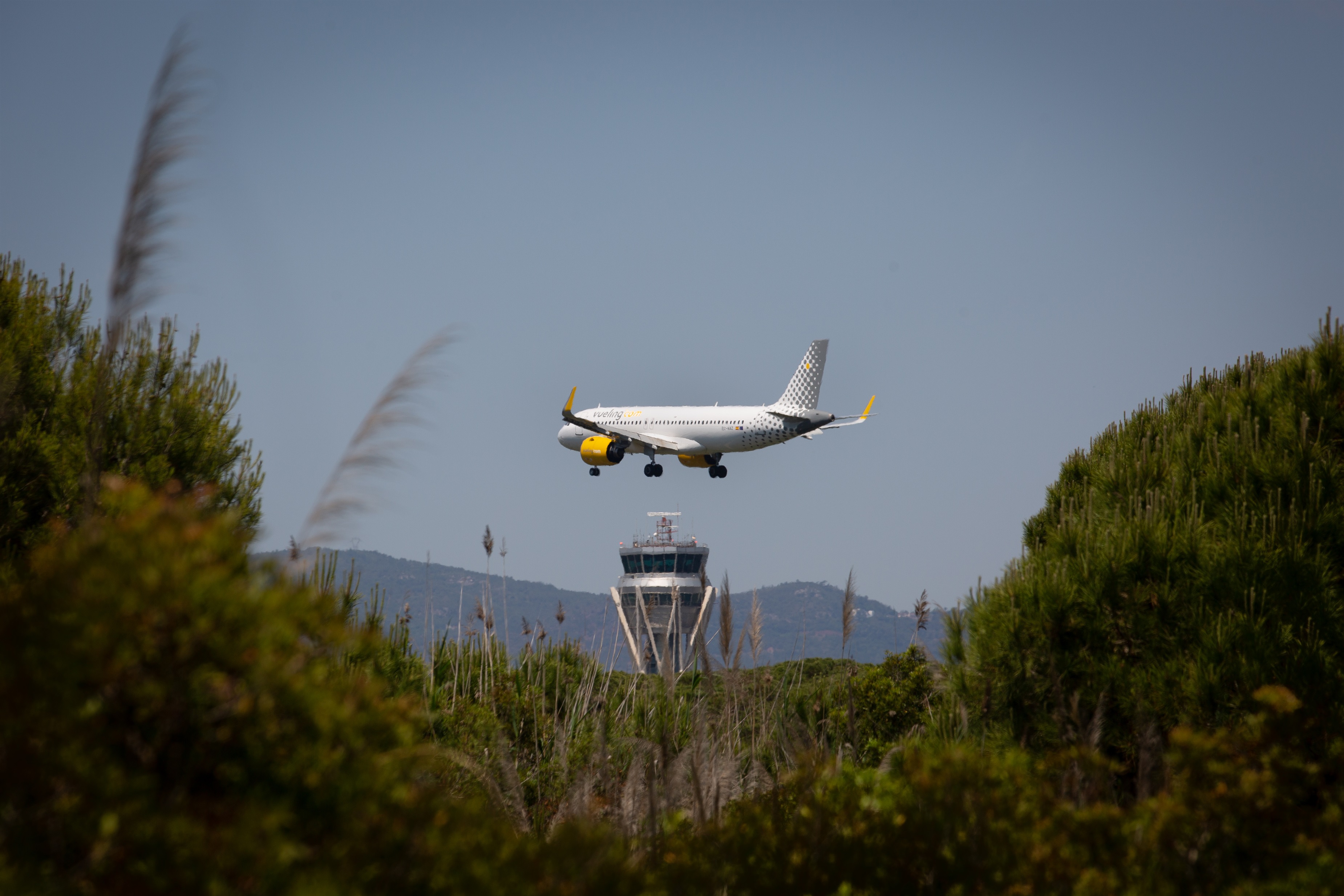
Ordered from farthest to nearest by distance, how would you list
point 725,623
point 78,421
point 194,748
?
point 78,421 < point 725,623 < point 194,748

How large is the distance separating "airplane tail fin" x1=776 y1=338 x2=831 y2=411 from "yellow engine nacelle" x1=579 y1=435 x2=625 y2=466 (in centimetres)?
754

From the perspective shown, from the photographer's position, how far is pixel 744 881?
372cm

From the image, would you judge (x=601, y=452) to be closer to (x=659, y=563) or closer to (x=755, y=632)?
(x=755, y=632)

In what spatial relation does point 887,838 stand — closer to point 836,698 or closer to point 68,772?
point 68,772

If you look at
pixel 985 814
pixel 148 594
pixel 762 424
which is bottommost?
pixel 985 814

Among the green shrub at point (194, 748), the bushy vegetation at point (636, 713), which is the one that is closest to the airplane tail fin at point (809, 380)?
the bushy vegetation at point (636, 713)

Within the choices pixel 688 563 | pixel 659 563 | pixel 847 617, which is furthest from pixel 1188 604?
pixel 659 563

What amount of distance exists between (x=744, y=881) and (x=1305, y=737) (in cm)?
347

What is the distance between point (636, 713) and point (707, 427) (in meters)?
33.5

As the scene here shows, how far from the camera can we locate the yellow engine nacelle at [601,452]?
41469 mm

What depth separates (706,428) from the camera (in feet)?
138

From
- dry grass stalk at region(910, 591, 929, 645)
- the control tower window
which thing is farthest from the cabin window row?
dry grass stalk at region(910, 591, 929, 645)

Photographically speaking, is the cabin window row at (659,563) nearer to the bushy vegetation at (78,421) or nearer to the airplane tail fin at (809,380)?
the airplane tail fin at (809,380)

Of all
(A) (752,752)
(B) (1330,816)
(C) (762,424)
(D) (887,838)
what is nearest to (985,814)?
(D) (887,838)
